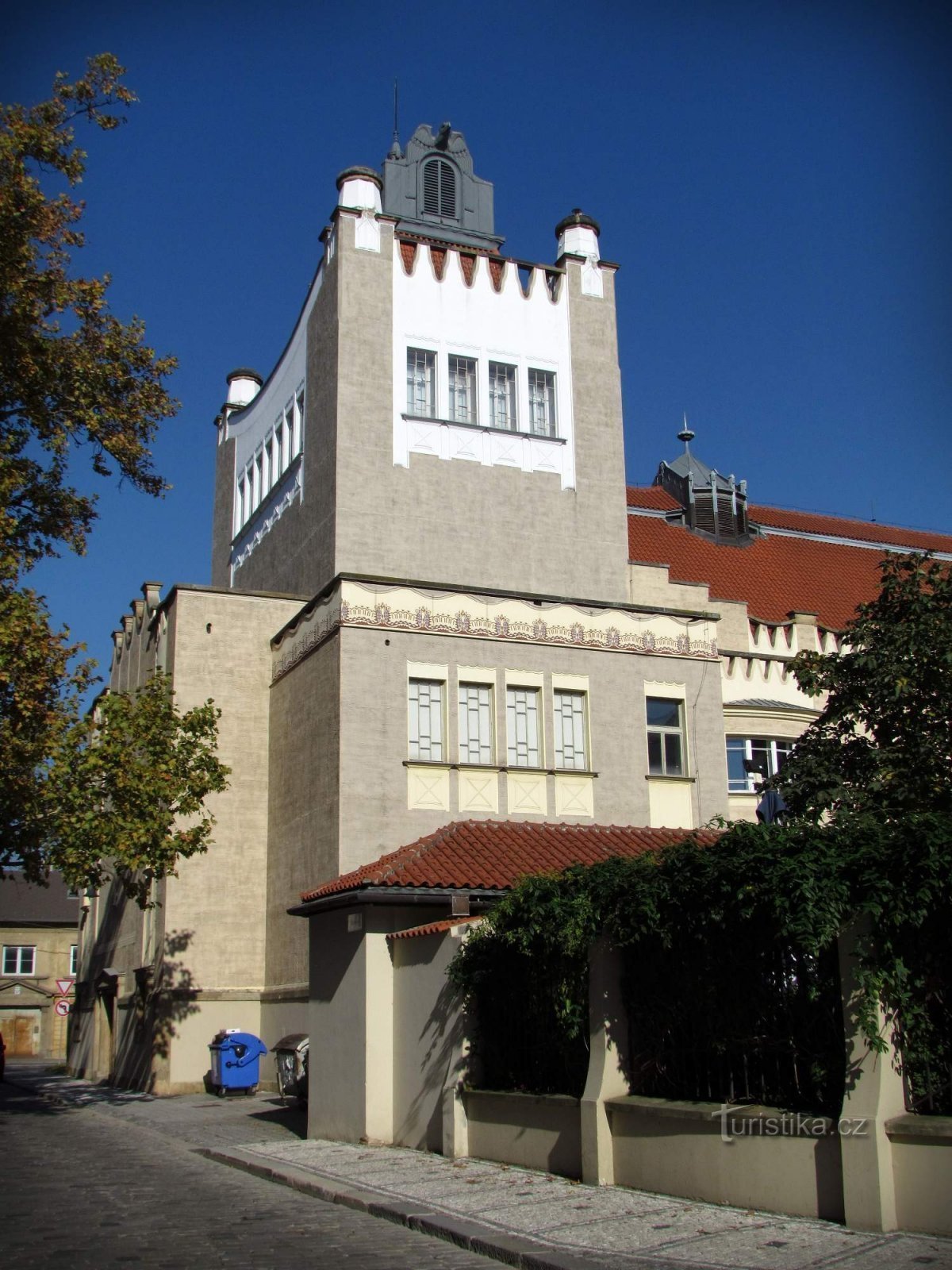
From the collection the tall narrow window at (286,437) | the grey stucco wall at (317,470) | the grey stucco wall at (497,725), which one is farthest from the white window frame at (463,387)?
the grey stucco wall at (497,725)

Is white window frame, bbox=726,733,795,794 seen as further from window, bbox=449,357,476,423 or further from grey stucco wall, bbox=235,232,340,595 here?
grey stucco wall, bbox=235,232,340,595

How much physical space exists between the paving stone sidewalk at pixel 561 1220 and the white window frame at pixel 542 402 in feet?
58.0

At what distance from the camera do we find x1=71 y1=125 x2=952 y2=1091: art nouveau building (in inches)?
909

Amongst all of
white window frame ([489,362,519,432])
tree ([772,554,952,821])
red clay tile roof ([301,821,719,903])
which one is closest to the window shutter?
white window frame ([489,362,519,432])

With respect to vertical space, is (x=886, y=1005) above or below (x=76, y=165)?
below

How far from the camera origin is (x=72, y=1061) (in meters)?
36.8

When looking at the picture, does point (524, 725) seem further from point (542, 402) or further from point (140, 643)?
point (140, 643)

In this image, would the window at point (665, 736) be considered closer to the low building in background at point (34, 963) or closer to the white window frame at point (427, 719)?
the white window frame at point (427, 719)

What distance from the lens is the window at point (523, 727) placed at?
23.6 meters

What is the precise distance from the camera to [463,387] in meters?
28.9

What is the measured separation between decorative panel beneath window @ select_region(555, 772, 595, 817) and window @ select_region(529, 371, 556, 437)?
891cm

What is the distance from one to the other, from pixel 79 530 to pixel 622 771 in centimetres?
1046

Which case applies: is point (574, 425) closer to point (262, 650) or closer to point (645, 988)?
point (262, 650)

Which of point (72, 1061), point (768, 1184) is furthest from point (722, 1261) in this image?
point (72, 1061)
